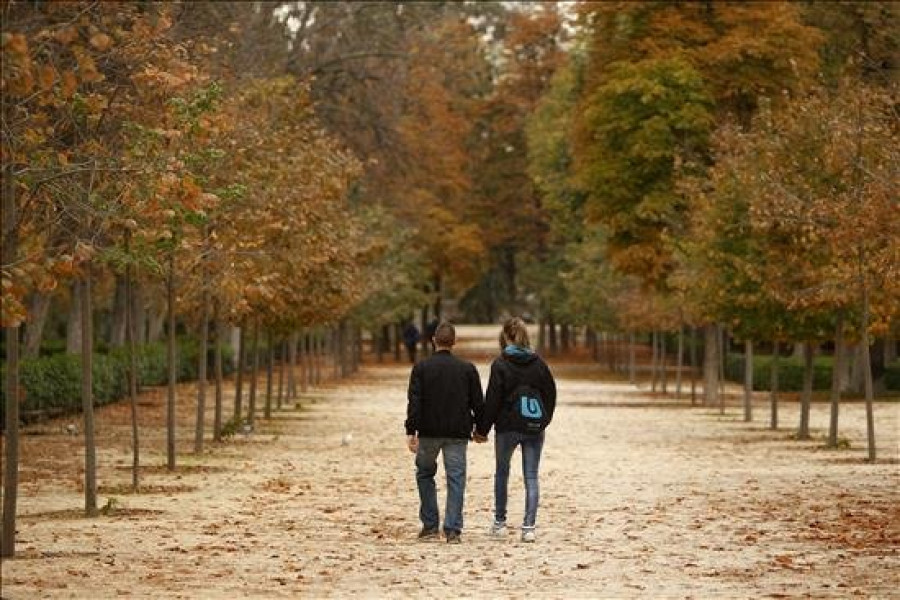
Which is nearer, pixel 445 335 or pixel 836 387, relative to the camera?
pixel 445 335

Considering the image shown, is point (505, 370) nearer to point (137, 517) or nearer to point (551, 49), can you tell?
point (137, 517)

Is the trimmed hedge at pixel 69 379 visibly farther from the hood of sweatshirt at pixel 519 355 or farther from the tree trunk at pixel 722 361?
the hood of sweatshirt at pixel 519 355

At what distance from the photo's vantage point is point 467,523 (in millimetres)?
Answer: 19375

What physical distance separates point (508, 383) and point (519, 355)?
262 mm

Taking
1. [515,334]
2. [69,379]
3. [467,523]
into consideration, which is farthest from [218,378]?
[515,334]

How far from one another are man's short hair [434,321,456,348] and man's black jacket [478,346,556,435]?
1.41 feet

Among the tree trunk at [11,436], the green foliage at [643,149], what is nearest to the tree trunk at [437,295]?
the green foliage at [643,149]

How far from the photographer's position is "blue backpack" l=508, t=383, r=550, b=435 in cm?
1758

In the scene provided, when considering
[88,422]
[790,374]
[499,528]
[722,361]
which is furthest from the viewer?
[790,374]

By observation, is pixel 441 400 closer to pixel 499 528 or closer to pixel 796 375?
pixel 499 528

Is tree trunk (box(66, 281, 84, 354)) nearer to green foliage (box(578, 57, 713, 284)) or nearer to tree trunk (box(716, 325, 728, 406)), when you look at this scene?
green foliage (box(578, 57, 713, 284))

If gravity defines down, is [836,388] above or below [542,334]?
below

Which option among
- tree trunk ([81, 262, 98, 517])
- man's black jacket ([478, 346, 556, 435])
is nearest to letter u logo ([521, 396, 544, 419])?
man's black jacket ([478, 346, 556, 435])

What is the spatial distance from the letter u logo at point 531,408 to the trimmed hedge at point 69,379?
52.8 feet
